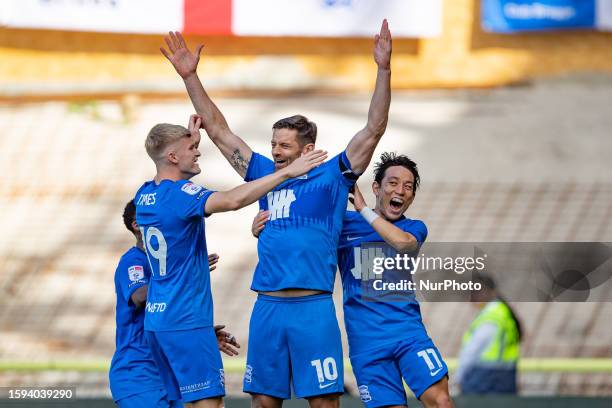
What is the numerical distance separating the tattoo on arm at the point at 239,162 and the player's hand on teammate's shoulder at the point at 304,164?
0.86m

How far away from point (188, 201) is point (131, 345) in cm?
113

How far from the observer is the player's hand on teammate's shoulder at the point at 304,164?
6.60 meters

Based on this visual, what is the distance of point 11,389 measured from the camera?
1236 centimetres

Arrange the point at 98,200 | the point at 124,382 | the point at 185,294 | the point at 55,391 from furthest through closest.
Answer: the point at 98,200 → the point at 55,391 → the point at 124,382 → the point at 185,294

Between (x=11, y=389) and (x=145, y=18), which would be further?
(x=145, y=18)

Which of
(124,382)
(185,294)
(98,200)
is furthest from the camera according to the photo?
(98,200)

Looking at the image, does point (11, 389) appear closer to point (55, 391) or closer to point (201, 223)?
point (55, 391)

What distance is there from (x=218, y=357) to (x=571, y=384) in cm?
703

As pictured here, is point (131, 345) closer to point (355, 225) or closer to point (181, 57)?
point (355, 225)

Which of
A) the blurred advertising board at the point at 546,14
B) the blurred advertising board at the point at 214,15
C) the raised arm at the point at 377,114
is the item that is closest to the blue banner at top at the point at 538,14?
the blurred advertising board at the point at 546,14

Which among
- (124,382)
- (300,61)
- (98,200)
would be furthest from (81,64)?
(124,382)

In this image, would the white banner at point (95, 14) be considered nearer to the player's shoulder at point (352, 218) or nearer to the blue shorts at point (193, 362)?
the player's shoulder at point (352, 218)

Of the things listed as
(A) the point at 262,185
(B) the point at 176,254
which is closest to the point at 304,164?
(A) the point at 262,185

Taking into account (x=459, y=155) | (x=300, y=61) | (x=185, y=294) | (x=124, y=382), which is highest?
(x=300, y=61)
